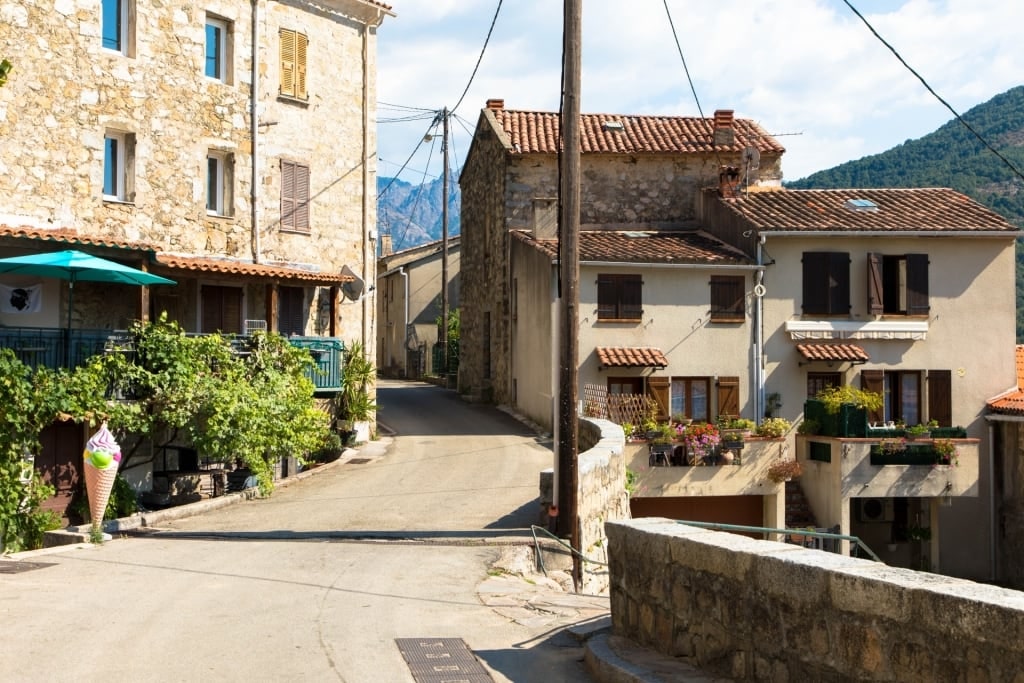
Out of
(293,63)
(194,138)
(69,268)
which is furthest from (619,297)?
(69,268)

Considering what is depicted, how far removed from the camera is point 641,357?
87.6 feet

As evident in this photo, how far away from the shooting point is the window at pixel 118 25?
835 inches

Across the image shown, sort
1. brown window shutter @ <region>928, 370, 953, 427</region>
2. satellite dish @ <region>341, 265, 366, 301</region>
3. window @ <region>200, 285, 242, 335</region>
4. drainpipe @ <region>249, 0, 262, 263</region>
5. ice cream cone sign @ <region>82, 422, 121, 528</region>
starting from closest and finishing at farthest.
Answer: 1. ice cream cone sign @ <region>82, 422, 121, 528</region>
2. window @ <region>200, 285, 242, 335</region>
3. drainpipe @ <region>249, 0, 262, 263</region>
4. satellite dish @ <region>341, 265, 366, 301</region>
5. brown window shutter @ <region>928, 370, 953, 427</region>

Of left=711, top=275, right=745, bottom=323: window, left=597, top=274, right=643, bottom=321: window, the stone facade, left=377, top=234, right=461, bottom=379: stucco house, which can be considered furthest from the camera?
left=377, top=234, right=461, bottom=379: stucco house

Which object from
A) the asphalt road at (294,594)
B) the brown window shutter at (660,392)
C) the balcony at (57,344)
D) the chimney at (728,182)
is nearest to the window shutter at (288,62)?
the balcony at (57,344)

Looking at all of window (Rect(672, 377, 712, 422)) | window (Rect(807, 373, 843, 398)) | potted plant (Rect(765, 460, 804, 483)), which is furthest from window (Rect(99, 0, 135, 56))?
window (Rect(807, 373, 843, 398))

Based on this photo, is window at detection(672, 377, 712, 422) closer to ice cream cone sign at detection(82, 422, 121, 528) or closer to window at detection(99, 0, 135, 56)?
window at detection(99, 0, 135, 56)

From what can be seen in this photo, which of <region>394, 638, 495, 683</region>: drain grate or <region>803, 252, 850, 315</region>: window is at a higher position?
<region>803, 252, 850, 315</region>: window

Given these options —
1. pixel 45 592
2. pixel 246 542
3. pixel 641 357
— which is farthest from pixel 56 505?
pixel 641 357

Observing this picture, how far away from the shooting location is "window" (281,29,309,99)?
24.2 m

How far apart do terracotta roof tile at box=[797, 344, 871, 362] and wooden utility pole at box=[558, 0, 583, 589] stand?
15.6 meters

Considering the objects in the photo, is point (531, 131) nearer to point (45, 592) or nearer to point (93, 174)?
point (93, 174)

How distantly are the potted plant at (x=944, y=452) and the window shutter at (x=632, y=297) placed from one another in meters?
7.75

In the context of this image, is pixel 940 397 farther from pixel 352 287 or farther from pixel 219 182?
pixel 219 182
